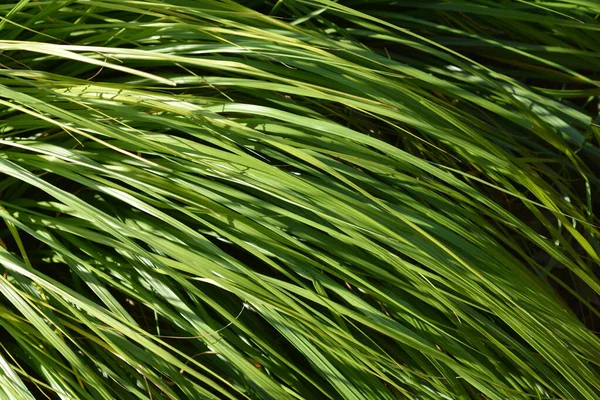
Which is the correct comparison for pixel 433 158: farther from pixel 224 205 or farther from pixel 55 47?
pixel 55 47

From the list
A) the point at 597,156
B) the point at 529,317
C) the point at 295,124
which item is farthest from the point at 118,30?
the point at 597,156

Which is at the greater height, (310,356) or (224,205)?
(224,205)

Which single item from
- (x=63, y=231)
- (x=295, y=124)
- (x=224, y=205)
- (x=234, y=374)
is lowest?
(x=234, y=374)

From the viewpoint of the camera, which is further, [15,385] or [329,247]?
[329,247]

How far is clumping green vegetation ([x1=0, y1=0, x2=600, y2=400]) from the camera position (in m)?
1.00

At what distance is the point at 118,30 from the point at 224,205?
1.30 feet

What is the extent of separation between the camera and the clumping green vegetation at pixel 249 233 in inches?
39.4

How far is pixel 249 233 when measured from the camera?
1062 millimetres

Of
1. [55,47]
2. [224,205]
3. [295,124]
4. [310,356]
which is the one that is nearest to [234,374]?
[310,356]

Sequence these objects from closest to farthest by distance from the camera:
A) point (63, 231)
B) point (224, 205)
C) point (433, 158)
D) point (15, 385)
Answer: point (15, 385), point (224, 205), point (63, 231), point (433, 158)

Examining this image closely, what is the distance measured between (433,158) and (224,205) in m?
0.48

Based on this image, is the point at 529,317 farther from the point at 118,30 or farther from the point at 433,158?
the point at 118,30

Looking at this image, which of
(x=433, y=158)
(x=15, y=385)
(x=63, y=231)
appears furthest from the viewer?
(x=433, y=158)

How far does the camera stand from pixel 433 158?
1.38 metres
